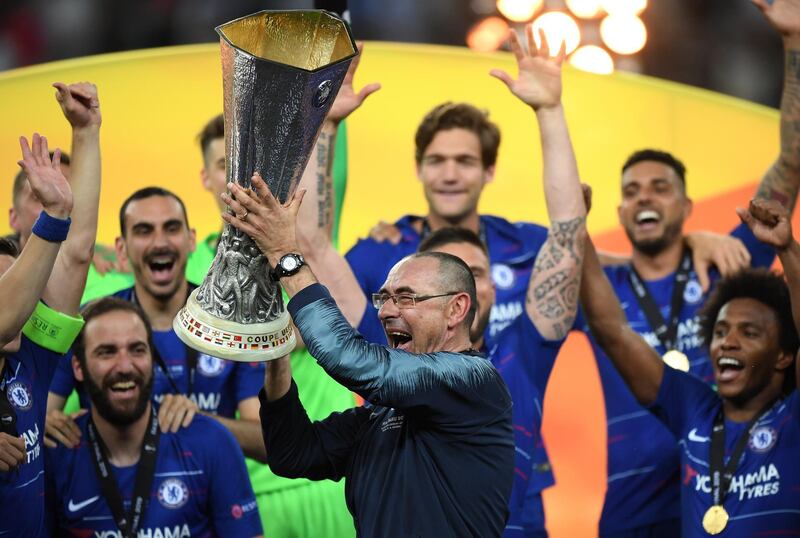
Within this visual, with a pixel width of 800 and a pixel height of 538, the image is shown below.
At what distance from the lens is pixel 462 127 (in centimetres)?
510

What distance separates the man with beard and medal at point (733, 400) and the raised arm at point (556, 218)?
27 centimetres

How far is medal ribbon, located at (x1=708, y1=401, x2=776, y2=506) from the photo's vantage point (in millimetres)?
4203

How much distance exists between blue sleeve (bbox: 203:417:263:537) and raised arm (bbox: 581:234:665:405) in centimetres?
132

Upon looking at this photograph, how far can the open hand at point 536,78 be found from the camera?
4.32m

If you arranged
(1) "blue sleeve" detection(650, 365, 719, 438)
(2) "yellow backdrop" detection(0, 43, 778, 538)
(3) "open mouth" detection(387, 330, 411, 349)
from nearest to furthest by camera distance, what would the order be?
(3) "open mouth" detection(387, 330, 411, 349), (1) "blue sleeve" detection(650, 365, 719, 438), (2) "yellow backdrop" detection(0, 43, 778, 538)

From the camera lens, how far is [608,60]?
8.25 m

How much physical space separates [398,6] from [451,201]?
3523mm

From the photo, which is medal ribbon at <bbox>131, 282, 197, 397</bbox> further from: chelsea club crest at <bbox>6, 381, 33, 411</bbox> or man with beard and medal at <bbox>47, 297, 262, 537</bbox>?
chelsea club crest at <bbox>6, 381, 33, 411</bbox>

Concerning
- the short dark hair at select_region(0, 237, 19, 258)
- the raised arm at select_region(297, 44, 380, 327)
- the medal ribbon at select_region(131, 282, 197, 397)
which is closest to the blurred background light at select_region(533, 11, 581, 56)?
the raised arm at select_region(297, 44, 380, 327)

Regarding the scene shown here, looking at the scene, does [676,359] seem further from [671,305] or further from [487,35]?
[487,35]

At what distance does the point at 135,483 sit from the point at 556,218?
1646 millimetres

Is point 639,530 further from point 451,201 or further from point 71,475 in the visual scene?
point 71,475

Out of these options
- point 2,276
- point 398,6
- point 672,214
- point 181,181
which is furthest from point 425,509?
point 398,6

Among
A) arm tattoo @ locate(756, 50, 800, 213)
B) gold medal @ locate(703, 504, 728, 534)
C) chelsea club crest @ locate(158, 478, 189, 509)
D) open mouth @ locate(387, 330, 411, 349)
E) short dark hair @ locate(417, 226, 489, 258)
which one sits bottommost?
gold medal @ locate(703, 504, 728, 534)
